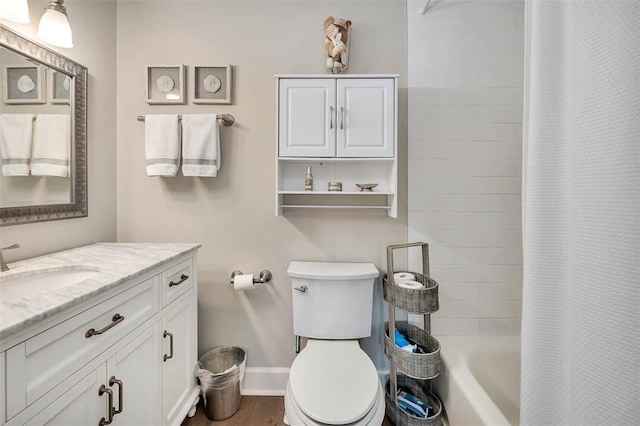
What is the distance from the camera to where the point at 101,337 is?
81 centimetres

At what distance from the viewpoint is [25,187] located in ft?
3.61

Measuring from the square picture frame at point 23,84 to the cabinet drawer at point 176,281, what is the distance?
3.09 feet

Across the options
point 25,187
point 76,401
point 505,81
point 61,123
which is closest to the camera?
point 76,401

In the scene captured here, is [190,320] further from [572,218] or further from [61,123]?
[572,218]

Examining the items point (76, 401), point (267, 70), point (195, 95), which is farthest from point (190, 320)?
point (267, 70)

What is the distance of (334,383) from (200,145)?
1399mm

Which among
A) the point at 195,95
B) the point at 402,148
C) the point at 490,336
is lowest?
the point at 490,336

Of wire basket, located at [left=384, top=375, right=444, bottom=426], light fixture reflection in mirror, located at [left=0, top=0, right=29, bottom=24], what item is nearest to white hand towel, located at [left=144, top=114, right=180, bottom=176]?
light fixture reflection in mirror, located at [left=0, top=0, right=29, bottom=24]

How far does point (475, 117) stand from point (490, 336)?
1327mm

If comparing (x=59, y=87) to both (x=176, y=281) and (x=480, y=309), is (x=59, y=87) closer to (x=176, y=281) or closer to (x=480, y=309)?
(x=176, y=281)

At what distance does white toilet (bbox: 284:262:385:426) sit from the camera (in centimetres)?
96

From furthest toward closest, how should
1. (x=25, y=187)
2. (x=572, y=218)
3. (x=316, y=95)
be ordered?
(x=316, y=95) < (x=25, y=187) < (x=572, y=218)

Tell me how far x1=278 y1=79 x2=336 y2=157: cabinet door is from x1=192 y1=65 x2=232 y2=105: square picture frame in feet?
1.42

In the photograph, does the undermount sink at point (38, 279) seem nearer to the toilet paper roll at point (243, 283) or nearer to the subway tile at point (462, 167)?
the toilet paper roll at point (243, 283)
